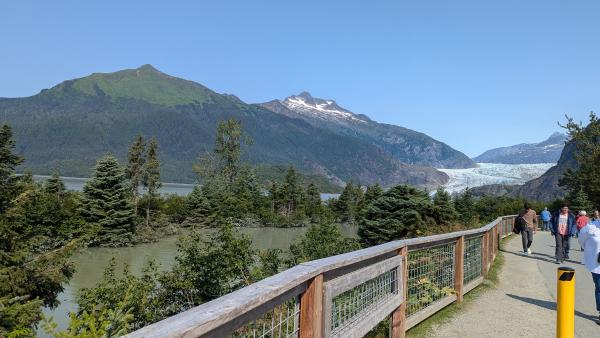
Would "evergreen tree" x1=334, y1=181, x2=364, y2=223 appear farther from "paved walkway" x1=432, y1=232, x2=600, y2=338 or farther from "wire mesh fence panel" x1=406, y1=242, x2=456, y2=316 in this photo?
"wire mesh fence panel" x1=406, y1=242, x2=456, y2=316

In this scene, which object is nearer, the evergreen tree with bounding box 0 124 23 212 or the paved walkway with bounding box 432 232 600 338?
the paved walkway with bounding box 432 232 600 338

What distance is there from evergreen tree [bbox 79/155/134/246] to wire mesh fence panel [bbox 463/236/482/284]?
37.1 metres

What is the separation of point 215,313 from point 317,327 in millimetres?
1476

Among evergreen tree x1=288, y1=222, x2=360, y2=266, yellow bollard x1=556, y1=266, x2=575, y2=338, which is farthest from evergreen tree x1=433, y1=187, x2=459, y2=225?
yellow bollard x1=556, y1=266, x2=575, y2=338

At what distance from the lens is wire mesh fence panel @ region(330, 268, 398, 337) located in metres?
4.18

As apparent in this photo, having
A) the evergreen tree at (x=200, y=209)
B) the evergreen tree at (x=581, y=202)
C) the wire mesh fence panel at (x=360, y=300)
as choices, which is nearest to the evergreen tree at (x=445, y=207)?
the evergreen tree at (x=581, y=202)

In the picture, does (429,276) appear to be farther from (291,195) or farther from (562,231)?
(291,195)

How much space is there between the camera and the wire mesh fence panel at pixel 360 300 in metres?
4.18

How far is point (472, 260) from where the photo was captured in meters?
10.5

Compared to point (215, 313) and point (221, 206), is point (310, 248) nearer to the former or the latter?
point (215, 313)

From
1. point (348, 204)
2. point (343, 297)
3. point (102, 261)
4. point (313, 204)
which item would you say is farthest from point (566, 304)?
point (348, 204)

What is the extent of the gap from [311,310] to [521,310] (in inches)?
257

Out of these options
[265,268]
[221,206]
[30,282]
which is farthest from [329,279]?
[221,206]

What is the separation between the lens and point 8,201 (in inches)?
588
